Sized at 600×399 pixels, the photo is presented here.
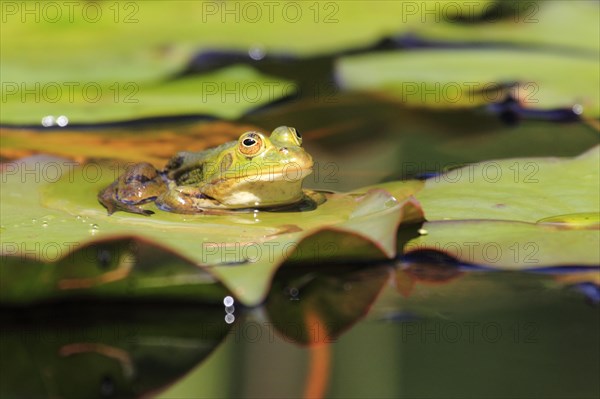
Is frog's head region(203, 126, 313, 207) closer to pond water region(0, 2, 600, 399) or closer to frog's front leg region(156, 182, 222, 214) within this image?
frog's front leg region(156, 182, 222, 214)

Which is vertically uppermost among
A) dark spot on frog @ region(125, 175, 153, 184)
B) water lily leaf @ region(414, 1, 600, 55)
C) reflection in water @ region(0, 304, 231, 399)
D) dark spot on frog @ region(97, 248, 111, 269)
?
water lily leaf @ region(414, 1, 600, 55)

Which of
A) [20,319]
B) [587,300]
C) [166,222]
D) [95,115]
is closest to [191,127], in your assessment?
[95,115]

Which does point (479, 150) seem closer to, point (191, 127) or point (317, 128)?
point (317, 128)

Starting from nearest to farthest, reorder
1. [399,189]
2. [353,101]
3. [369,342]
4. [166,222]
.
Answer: [369,342]
[166,222]
[399,189]
[353,101]

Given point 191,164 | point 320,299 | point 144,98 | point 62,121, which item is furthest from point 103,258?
point 144,98

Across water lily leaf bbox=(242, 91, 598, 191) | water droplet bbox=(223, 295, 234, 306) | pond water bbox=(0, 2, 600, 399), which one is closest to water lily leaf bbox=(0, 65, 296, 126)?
water lily leaf bbox=(242, 91, 598, 191)

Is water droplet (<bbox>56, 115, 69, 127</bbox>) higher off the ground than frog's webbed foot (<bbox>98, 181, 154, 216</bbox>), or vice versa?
water droplet (<bbox>56, 115, 69, 127</bbox>)

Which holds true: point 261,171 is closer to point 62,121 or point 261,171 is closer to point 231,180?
point 231,180
